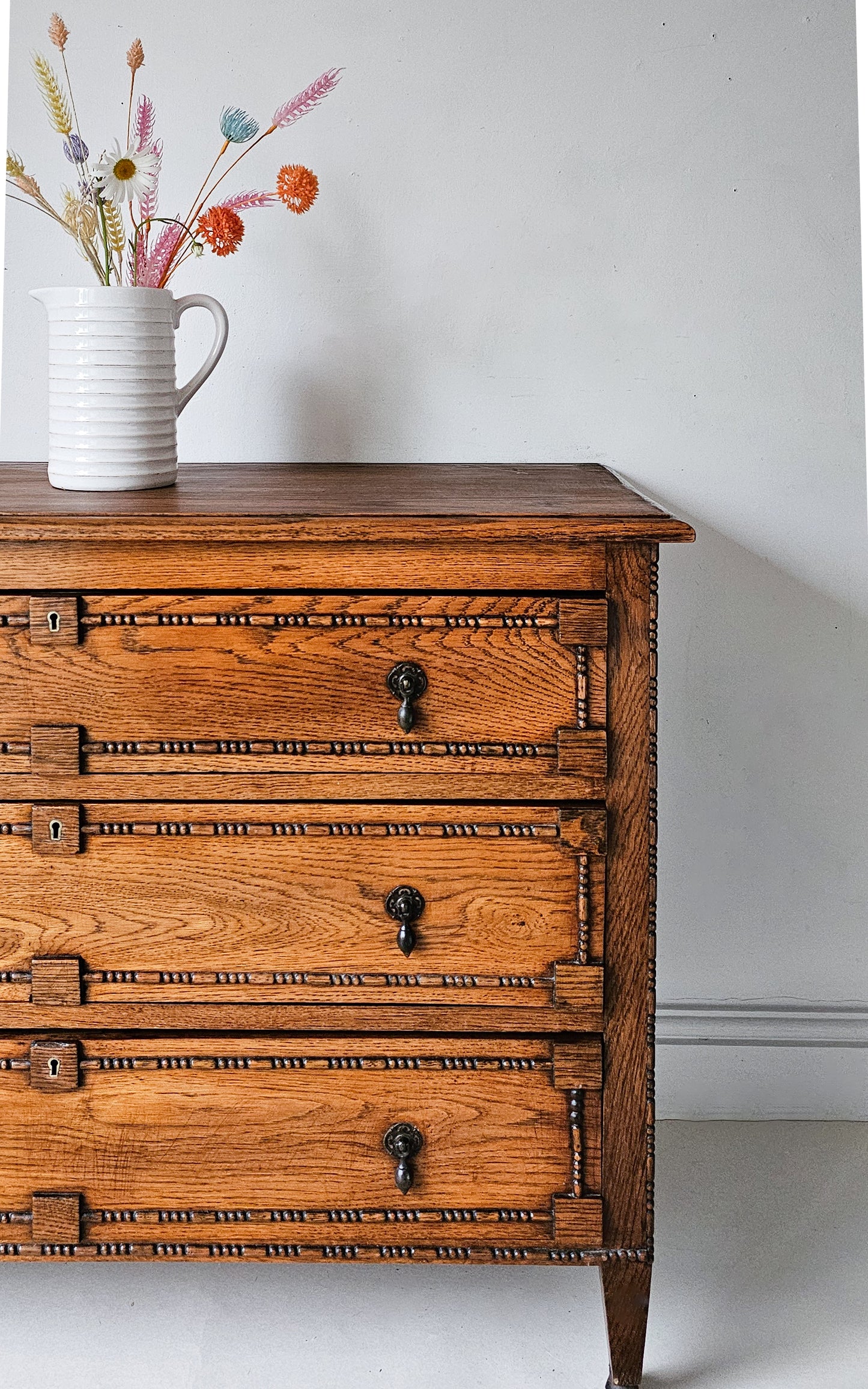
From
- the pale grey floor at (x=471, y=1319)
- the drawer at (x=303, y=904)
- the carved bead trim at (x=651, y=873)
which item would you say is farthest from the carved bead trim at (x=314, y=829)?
the pale grey floor at (x=471, y=1319)

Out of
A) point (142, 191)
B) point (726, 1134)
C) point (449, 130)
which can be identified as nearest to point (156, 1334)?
point (726, 1134)

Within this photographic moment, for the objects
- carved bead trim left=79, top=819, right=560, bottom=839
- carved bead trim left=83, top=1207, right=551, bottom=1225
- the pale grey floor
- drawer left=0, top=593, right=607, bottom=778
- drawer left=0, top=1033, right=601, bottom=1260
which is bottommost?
the pale grey floor

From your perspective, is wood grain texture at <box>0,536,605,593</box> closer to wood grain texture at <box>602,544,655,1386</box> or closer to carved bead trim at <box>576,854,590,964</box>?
wood grain texture at <box>602,544,655,1386</box>

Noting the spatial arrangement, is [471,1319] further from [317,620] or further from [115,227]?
[115,227]

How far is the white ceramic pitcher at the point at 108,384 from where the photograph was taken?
146 cm

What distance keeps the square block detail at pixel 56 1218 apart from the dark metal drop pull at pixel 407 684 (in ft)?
2.05

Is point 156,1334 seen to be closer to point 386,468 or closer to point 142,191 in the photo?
point 386,468

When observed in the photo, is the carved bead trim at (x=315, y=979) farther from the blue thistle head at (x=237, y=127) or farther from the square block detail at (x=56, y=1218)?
the blue thistle head at (x=237, y=127)

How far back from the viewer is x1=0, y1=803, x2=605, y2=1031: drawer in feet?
4.35

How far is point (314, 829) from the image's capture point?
133 centimetres

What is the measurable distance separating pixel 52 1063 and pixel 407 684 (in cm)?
55

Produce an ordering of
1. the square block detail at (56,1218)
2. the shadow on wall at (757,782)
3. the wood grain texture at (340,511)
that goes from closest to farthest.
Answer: the wood grain texture at (340,511) → the square block detail at (56,1218) → the shadow on wall at (757,782)

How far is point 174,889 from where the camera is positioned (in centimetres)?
133

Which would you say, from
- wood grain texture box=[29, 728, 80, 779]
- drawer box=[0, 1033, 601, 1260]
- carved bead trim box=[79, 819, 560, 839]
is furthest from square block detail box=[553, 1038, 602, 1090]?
wood grain texture box=[29, 728, 80, 779]
